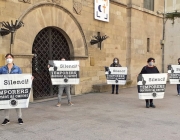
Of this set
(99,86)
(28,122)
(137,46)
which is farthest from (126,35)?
(28,122)

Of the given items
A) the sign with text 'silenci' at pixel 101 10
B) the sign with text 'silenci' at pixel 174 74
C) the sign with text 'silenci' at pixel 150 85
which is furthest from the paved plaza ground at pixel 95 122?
the sign with text 'silenci' at pixel 101 10

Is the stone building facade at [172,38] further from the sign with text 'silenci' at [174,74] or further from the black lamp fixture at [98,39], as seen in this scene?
the black lamp fixture at [98,39]

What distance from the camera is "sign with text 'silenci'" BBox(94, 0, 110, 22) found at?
1093 cm

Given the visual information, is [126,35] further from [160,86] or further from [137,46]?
[160,86]

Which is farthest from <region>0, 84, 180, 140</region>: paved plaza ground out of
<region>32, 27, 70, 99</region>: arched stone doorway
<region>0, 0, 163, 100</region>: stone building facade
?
<region>0, 0, 163, 100</region>: stone building facade

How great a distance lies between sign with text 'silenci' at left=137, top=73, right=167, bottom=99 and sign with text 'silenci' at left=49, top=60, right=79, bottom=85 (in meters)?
2.17

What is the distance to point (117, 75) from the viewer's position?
1034cm

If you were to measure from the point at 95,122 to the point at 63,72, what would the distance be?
265 centimetres

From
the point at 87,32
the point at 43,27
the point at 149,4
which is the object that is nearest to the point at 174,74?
the point at 87,32

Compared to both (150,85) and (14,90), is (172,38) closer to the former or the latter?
(150,85)

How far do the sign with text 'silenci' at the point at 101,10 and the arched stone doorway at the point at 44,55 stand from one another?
2257 mm

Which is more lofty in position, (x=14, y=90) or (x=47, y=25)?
(x=47, y=25)

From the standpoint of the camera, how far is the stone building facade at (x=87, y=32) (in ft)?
26.2

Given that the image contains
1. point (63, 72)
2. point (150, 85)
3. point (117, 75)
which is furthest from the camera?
point (117, 75)
